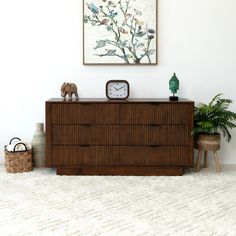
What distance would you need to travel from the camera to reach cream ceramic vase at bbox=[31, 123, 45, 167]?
3.75 m

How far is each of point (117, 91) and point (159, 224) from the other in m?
1.70

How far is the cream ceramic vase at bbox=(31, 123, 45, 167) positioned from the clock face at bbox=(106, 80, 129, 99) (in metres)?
0.81

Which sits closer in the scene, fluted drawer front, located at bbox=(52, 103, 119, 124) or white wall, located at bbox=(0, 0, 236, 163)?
fluted drawer front, located at bbox=(52, 103, 119, 124)

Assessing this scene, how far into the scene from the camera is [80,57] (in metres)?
3.91

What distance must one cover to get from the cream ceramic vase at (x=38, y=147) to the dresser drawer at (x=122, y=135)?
305mm

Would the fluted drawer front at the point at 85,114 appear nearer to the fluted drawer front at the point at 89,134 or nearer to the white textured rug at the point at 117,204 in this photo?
the fluted drawer front at the point at 89,134

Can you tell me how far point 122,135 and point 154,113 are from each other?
38cm

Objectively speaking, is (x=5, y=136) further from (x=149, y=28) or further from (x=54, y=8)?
(x=149, y=28)

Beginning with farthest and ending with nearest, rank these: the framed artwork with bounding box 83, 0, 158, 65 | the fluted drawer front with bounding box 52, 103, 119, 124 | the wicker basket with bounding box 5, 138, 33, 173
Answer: the framed artwork with bounding box 83, 0, 158, 65 < the wicker basket with bounding box 5, 138, 33, 173 < the fluted drawer front with bounding box 52, 103, 119, 124

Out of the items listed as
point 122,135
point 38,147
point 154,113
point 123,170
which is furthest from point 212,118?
point 38,147

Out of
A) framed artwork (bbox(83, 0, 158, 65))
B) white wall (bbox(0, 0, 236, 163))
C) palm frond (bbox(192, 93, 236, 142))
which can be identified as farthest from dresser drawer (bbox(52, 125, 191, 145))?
framed artwork (bbox(83, 0, 158, 65))

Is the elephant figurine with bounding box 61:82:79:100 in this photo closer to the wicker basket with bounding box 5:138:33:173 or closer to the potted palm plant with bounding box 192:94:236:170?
the wicker basket with bounding box 5:138:33:173

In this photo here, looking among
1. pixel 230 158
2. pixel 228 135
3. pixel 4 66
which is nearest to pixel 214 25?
pixel 228 135

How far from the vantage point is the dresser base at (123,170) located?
3527 mm
